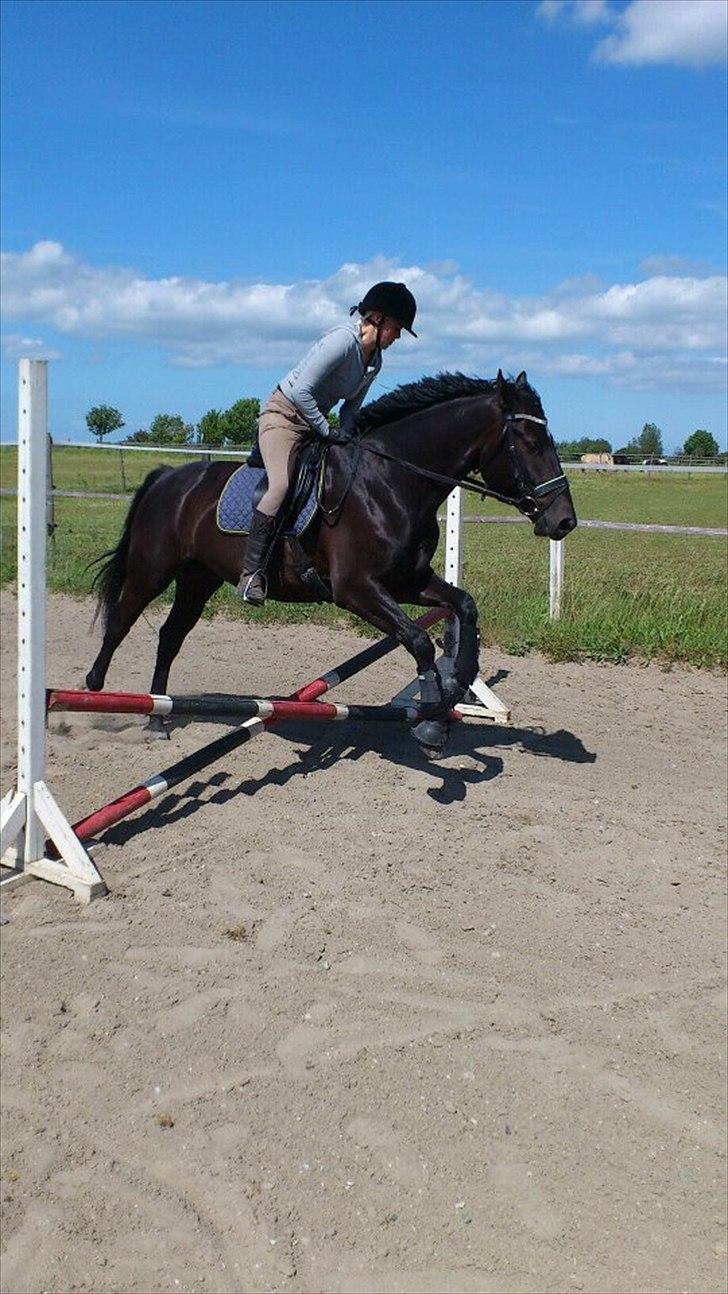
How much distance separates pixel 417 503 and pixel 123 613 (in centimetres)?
220

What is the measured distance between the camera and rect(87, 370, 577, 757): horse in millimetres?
5871

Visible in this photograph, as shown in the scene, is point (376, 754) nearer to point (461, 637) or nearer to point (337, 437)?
point (461, 637)

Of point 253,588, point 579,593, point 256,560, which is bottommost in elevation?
point 579,593

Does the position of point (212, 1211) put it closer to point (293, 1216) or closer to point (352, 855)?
point (293, 1216)

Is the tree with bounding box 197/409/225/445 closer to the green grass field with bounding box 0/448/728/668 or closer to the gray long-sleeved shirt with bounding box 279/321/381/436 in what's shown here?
the green grass field with bounding box 0/448/728/668

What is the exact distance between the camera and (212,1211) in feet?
10.9

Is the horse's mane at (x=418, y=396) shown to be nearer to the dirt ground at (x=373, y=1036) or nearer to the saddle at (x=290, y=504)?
the saddle at (x=290, y=504)

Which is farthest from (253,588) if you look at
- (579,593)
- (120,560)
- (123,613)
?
(579,593)

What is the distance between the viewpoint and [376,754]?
6656mm

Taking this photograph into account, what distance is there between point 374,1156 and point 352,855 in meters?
1.83

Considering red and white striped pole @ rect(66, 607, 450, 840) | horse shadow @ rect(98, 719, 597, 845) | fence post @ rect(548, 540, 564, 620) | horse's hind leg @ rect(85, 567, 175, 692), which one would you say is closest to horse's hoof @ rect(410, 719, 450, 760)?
horse shadow @ rect(98, 719, 597, 845)

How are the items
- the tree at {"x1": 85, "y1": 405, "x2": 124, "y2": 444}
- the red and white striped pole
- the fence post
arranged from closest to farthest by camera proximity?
the red and white striped pole, the fence post, the tree at {"x1": 85, "y1": 405, "x2": 124, "y2": 444}

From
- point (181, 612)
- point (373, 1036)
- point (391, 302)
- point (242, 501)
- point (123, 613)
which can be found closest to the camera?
point (373, 1036)

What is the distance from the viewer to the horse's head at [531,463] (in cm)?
582
